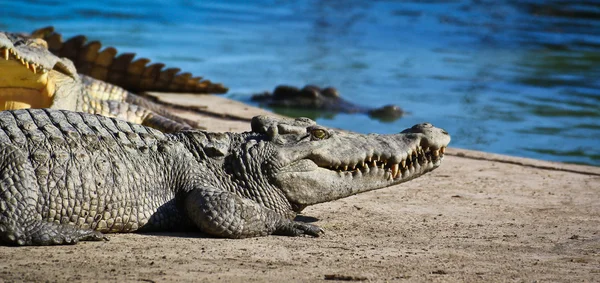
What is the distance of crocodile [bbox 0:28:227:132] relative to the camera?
6.27 meters

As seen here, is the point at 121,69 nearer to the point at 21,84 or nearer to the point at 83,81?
the point at 83,81

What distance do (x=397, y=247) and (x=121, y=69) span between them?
6202 millimetres

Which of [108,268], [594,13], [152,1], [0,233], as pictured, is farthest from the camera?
[152,1]

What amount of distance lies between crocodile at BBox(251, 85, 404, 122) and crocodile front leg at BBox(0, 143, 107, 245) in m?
6.78

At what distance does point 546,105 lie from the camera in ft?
38.4

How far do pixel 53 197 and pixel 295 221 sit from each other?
1235 millimetres

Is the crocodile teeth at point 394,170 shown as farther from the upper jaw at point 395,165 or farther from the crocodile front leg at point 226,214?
the crocodile front leg at point 226,214

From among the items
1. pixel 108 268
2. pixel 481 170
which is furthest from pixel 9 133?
pixel 481 170

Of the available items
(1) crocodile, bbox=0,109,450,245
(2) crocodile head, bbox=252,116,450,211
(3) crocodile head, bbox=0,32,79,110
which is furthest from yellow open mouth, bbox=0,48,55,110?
(2) crocodile head, bbox=252,116,450,211

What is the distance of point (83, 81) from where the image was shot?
841 cm

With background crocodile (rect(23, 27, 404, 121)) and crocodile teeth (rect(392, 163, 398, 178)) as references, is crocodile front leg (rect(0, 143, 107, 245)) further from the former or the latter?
background crocodile (rect(23, 27, 404, 121))

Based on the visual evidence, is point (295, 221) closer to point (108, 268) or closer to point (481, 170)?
point (108, 268)

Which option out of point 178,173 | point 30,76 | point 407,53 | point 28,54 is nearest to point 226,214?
point 178,173

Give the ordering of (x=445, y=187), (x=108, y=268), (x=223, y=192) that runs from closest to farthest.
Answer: (x=108, y=268) < (x=223, y=192) < (x=445, y=187)
